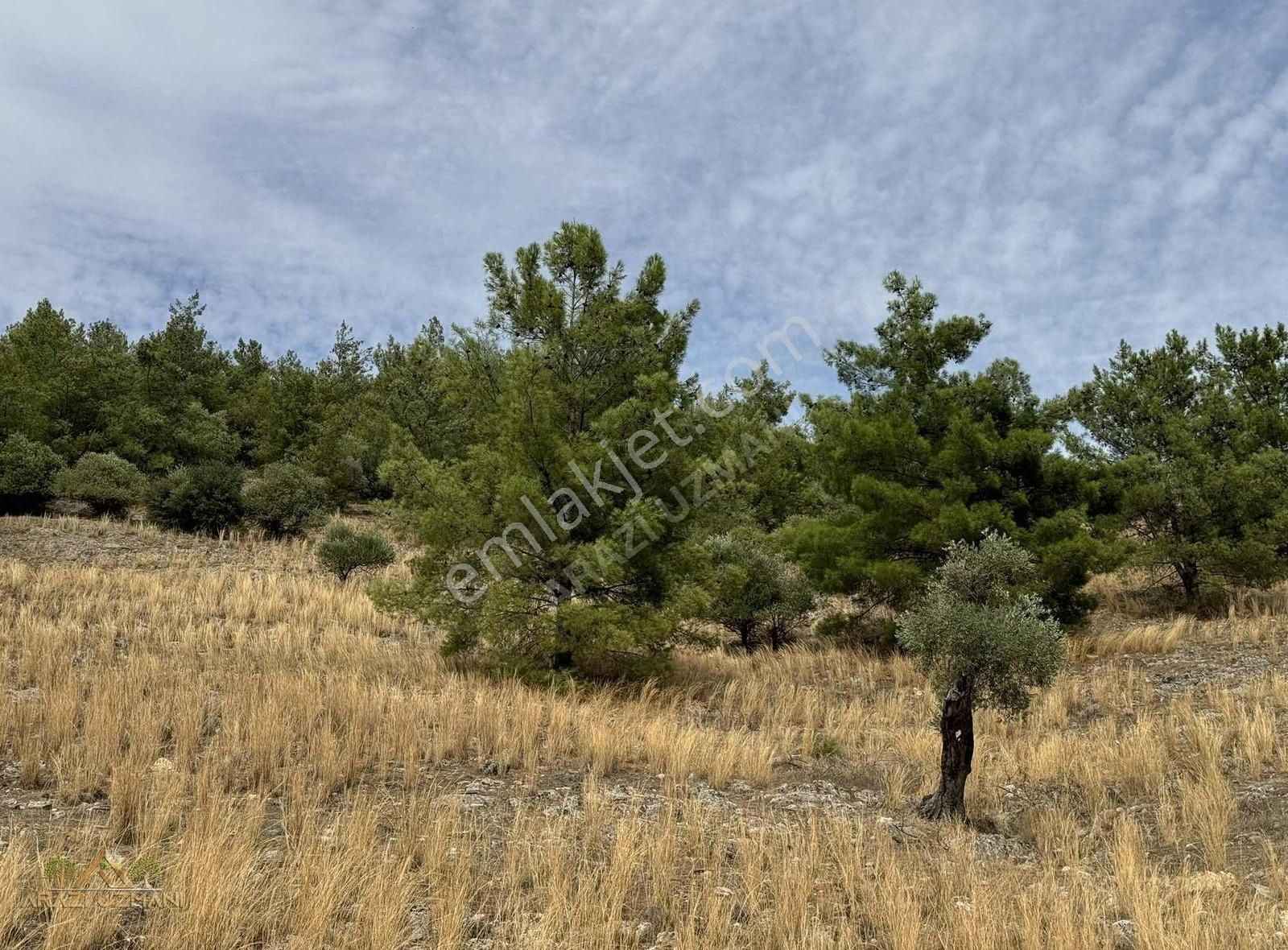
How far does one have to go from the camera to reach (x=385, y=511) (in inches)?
411

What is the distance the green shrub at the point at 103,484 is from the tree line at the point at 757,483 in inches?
595

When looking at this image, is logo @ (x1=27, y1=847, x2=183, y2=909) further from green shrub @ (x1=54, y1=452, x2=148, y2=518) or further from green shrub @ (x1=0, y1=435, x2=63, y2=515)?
green shrub @ (x1=0, y1=435, x2=63, y2=515)

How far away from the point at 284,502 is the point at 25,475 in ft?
25.7

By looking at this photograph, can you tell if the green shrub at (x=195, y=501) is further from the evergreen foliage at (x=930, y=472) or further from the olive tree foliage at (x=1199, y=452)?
the olive tree foliage at (x=1199, y=452)

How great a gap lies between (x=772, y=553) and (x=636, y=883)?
10.8m

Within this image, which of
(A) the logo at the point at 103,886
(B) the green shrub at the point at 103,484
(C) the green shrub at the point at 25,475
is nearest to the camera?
(A) the logo at the point at 103,886

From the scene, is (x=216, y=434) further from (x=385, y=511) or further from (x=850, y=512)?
(x=850, y=512)

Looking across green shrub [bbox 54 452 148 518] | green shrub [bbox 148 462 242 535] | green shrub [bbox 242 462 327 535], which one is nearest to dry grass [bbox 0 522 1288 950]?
green shrub [bbox 148 462 242 535]

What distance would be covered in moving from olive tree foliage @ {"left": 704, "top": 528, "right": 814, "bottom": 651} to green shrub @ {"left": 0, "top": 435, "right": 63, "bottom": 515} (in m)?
22.6

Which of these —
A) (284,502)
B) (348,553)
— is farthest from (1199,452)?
(284,502)

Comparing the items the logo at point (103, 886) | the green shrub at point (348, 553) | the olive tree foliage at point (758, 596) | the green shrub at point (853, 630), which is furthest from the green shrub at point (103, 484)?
the logo at point (103, 886)

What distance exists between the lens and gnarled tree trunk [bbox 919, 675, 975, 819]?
538 centimetres

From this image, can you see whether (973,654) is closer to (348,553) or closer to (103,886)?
(103,886)

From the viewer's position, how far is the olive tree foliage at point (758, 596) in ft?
44.6
